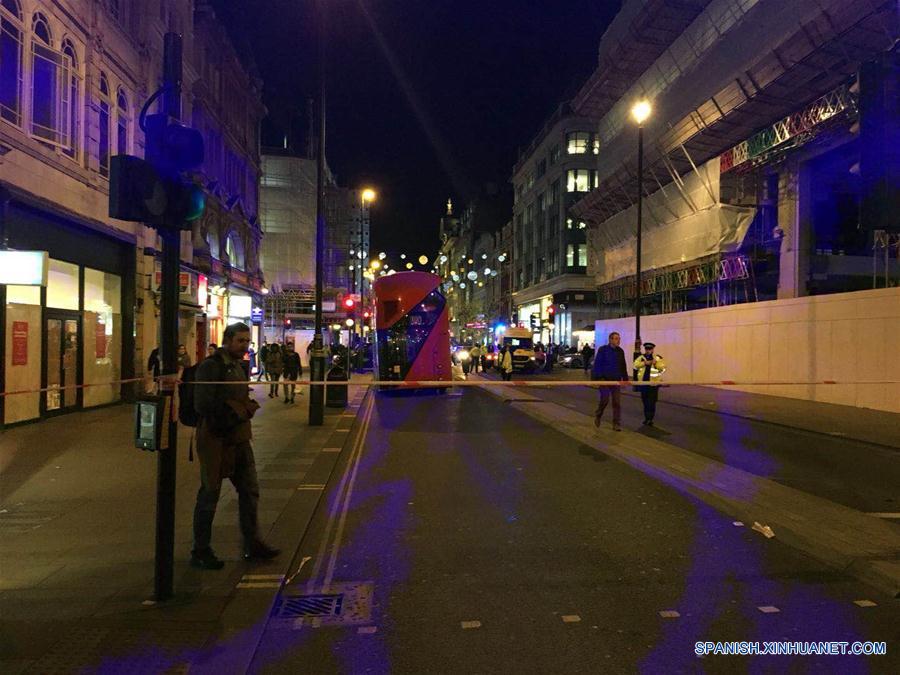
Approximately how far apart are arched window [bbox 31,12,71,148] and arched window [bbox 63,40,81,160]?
0.13 m

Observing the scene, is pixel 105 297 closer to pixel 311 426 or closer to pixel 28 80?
pixel 28 80

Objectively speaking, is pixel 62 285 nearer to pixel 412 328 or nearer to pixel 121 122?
pixel 121 122

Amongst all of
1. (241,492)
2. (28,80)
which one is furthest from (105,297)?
(241,492)

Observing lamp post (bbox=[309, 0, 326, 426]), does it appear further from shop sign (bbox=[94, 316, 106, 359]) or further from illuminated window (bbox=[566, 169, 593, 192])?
illuminated window (bbox=[566, 169, 593, 192])

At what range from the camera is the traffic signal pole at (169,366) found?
15.0ft

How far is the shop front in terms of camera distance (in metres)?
12.7

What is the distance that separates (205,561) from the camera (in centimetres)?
523

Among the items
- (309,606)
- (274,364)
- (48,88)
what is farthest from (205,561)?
(274,364)

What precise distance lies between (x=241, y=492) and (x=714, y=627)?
3.55 meters

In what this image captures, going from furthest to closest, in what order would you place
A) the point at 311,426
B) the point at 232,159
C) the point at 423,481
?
the point at 232,159 < the point at 311,426 < the point at 423,481

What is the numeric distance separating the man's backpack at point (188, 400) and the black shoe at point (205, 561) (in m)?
0.98

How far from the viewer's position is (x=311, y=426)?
13984 millimetres

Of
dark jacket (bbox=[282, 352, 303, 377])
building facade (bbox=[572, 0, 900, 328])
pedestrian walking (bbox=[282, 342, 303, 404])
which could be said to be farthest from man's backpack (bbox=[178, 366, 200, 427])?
dark jacket (bbox=[282, 352, 303, 377])

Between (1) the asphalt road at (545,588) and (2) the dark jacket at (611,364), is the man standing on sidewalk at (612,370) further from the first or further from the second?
(1) the asphalt road at (545,588)
